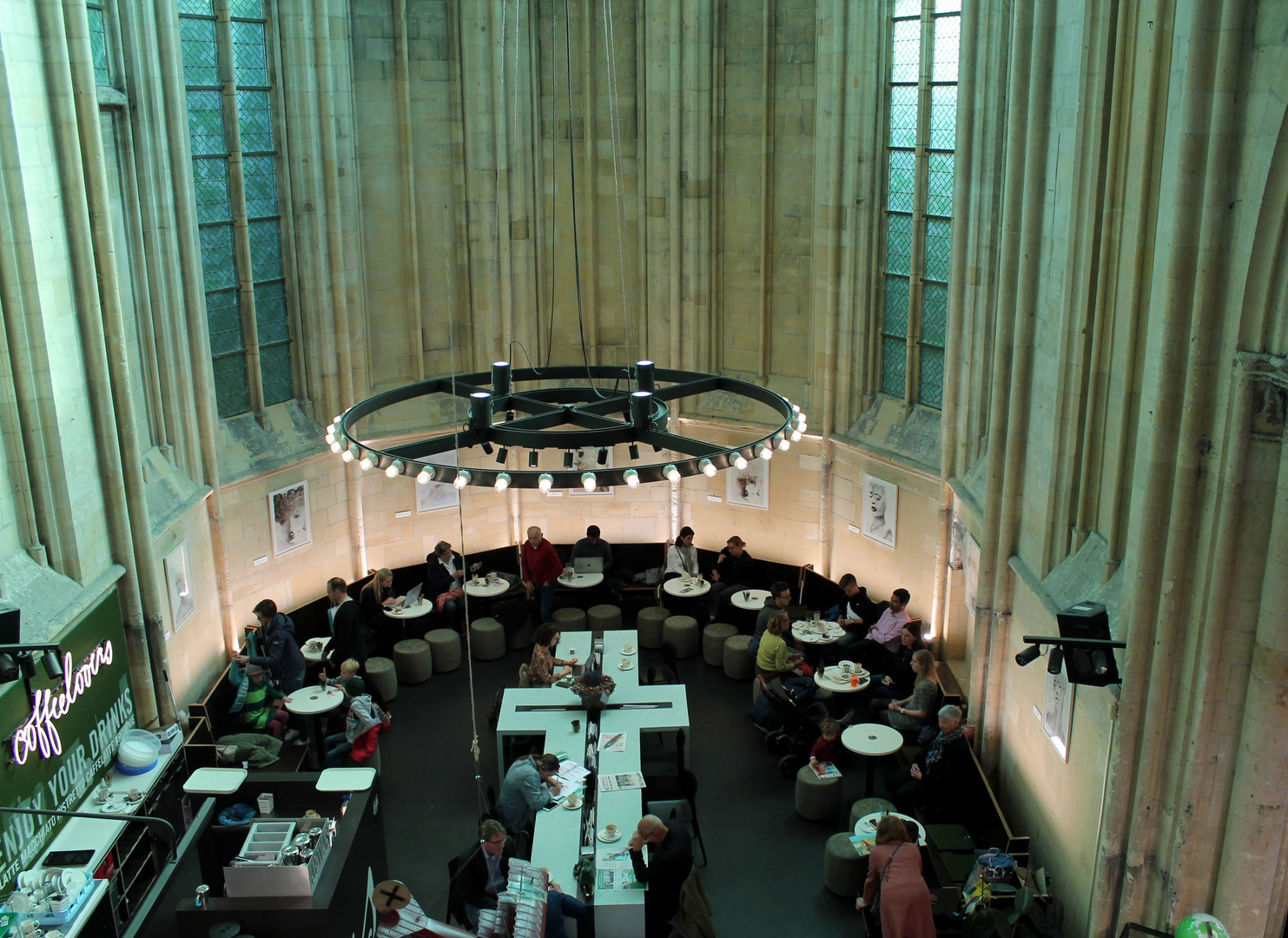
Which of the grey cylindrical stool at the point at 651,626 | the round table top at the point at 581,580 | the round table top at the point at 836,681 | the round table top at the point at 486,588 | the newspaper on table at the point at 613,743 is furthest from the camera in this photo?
the round table top at the point at 581,580

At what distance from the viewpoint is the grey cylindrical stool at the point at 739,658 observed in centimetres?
A: 1404

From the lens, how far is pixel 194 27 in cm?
1346

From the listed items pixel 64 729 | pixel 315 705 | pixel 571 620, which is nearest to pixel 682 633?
pixel 571 620

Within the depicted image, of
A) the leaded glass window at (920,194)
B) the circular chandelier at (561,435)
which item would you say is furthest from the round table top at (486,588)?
the leaded glass window at (920,194)

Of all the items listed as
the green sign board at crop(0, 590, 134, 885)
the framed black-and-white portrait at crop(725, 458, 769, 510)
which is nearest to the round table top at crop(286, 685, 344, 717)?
the green sign board at crop(0, 590, 134, 885)

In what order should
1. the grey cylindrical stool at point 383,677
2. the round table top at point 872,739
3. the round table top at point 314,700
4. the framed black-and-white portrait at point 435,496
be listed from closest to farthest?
the round table top at point 872,739, the round table top at point 314,700, the grey cylindrical stool at point 383,677, the framed black-and-white portrait at point 435,496

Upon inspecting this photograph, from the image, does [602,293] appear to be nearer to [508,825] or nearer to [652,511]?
[652,511]

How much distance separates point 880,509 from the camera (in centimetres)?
1487

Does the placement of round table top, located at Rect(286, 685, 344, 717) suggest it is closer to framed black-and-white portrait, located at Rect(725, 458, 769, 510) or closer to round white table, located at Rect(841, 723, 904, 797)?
round white table, located at Rect(841, 723, 904, 797)

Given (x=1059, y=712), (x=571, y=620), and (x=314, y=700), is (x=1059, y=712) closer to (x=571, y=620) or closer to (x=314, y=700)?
(x=571, y=620)

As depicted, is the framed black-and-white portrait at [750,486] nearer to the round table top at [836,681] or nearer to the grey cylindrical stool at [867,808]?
the round table top at [836,681]

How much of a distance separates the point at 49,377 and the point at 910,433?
9.20 m

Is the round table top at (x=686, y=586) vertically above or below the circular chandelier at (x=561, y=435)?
below

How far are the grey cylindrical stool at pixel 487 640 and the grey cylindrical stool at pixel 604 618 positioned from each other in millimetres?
1118
